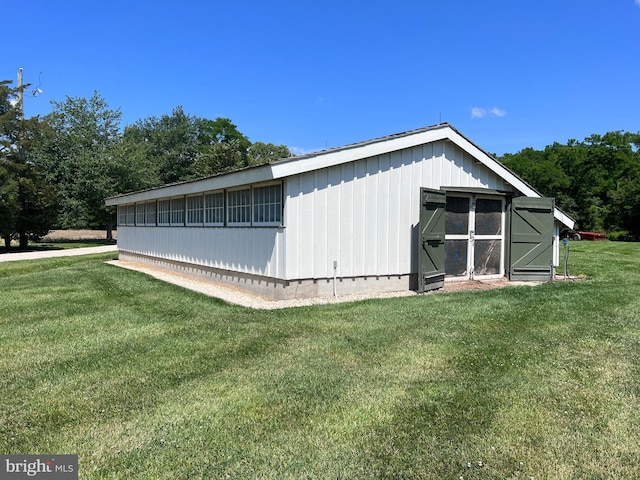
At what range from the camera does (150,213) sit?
51.0 ft

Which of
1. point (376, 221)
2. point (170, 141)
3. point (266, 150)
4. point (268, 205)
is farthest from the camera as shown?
point (266, 150)

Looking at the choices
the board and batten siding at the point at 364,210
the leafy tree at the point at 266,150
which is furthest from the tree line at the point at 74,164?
the board and batten siding at the point at 364,210

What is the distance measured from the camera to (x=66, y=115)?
36.5 m

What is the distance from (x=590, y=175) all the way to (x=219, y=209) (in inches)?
1968

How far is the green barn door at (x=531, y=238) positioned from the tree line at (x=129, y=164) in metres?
24.2

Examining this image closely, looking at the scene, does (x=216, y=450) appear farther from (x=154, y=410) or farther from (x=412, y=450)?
(x=412, y=450)

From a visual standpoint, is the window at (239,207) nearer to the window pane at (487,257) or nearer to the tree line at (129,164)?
the window pane at (487,257)

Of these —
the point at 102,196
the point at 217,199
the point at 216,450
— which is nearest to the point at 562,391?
the point at 216,450

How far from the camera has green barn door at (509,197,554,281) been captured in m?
10.4

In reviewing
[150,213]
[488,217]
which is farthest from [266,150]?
[488,217]

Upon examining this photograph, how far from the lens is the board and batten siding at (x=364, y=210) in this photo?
8312 mm

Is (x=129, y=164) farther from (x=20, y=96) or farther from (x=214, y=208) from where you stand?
(x=214, y=208)

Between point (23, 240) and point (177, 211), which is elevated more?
point (177, 211)

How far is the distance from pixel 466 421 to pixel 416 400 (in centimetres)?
47
